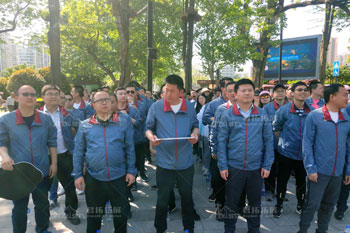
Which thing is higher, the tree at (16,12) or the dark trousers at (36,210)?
the tree at (16,12)

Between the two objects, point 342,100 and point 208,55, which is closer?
point 342,100

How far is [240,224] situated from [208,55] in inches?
1094

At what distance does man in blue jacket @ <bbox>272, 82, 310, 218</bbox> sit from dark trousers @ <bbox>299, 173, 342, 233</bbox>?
0.78 meters

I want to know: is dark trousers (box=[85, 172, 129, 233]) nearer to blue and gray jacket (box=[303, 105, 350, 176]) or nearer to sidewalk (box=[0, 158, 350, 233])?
sidewalk (box=[0, 158, 350, 233])

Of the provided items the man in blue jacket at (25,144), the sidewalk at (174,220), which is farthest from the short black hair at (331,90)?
the man in blue jacket at (25,144)

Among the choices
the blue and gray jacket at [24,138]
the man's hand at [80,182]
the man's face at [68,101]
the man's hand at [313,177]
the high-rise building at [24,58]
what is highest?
the high-rise building at [24,58]

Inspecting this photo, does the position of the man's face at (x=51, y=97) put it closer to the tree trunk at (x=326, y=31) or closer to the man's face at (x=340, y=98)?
the man's face at (x=340, y=98)

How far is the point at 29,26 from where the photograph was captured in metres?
13.5

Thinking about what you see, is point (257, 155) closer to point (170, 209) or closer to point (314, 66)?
point (170, 209)

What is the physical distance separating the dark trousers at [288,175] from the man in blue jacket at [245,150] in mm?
1069

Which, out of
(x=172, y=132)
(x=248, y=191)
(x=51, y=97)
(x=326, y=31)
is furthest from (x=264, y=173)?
(x=326, y=31)

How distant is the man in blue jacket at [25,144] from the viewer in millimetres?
2928

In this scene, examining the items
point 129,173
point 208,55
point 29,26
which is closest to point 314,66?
point 208,55

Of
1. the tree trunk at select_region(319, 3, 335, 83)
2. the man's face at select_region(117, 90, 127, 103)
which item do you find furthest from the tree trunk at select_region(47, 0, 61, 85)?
the tree trunk at select_region(319, 3, 335, 83)
